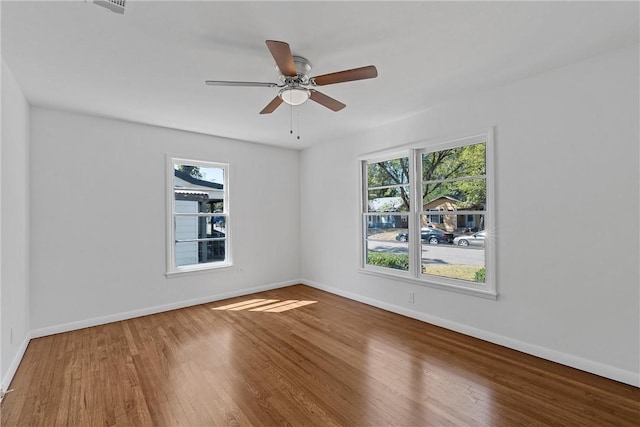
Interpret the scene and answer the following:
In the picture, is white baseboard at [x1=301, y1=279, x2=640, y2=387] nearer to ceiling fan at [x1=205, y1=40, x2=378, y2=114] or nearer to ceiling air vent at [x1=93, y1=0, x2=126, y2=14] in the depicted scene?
ceiling fan at [x1=205, y1=40, x2=378, y2=114]

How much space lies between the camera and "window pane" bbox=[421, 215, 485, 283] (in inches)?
131

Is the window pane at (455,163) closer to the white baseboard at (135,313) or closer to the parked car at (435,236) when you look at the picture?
the parked car at (435,236)

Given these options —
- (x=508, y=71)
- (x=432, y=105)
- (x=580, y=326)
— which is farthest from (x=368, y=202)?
(x=580, y=326)

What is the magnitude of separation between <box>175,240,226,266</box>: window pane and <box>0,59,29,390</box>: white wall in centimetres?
168

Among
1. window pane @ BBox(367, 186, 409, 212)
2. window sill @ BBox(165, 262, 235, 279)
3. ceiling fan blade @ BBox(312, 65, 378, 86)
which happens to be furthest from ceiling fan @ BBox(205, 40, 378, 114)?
window sill @ BBox(165, 262, 235, 279)

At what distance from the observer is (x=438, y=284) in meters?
3.61

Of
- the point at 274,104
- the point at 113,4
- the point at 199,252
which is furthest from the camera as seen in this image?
the point at 199,252

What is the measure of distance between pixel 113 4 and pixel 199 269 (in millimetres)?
3597

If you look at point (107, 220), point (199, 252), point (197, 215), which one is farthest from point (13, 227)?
point (199, 252)

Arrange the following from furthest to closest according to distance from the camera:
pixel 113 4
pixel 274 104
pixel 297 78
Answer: pixel 274 104 < pixel 297 78 < pixel 113 4

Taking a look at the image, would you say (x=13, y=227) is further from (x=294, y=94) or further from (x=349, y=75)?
(x=349, y=75)

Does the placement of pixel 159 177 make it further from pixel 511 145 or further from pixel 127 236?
pixel 511 145

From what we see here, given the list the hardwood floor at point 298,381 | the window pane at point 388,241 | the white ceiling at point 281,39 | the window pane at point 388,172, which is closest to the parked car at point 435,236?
the window pane at point 388,241

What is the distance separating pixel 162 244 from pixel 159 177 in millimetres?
960
